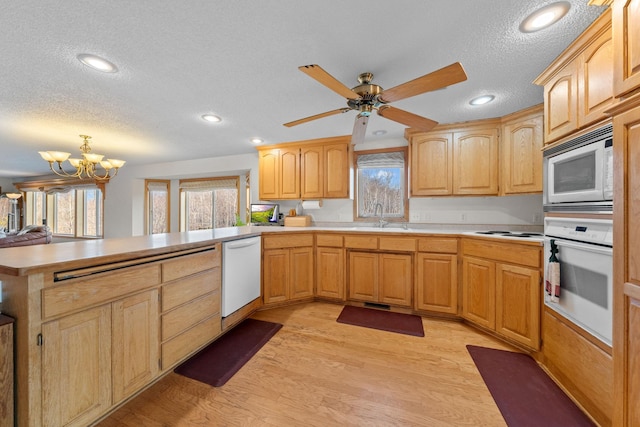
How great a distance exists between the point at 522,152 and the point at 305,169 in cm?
250

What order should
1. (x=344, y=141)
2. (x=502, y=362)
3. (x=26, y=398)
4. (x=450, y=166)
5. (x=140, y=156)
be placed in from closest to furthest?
(x=26, y=398) → (x=502, y=362) → (x=450, y=166) → (x=344, y=141) → (x=140, y=156)

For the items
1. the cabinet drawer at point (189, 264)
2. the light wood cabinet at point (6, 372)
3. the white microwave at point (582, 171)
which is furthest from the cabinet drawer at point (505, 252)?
the light wood cabinet at point (6, 372)

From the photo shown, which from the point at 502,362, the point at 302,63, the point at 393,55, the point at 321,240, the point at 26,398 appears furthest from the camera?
the point at 321,240

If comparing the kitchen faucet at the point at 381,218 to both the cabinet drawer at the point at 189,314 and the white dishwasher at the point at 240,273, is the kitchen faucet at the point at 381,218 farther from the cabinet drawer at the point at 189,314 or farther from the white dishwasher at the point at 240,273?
the cabinet drawer at the point at 189,314

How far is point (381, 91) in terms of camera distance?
69.2 inches

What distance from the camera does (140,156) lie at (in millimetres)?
4383

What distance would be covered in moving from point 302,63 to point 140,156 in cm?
422

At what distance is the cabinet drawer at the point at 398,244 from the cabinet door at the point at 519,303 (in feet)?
2.57

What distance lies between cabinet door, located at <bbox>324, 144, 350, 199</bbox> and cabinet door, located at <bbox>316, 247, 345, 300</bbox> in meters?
0.82

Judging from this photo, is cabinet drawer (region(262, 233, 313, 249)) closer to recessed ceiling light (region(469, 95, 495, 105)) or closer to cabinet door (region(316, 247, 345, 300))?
cabinet door (region(316, 247, 345, 300))

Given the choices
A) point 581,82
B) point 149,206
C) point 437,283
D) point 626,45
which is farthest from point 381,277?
point 149,206

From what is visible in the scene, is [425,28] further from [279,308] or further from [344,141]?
[279,308]

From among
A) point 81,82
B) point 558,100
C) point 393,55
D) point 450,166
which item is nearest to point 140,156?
point 81,82

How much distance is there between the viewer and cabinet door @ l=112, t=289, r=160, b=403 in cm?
128
